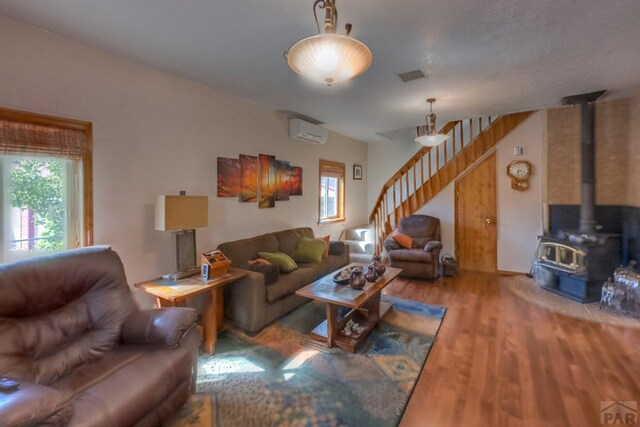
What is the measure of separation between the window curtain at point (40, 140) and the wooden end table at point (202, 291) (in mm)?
1184

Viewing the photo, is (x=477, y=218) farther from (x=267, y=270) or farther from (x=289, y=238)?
(x=267, y=270)

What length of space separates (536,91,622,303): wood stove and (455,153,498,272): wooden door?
885 millimetres

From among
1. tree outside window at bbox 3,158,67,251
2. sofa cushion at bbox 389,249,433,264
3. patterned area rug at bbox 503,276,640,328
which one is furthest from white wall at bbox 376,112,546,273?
tree outside window at bbox 3,158,67,251

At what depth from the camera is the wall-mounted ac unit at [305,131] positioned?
439 centimetres

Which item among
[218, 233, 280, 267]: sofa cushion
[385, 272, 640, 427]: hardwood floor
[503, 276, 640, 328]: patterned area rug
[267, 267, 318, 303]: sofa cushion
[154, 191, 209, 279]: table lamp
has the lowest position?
[385, 272, 640, 427]: hardwood floor

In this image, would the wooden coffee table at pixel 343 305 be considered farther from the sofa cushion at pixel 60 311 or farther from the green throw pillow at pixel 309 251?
the sofa cushion at pixel 60 311

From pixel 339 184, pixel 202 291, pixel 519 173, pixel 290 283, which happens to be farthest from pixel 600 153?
pixel 202 291

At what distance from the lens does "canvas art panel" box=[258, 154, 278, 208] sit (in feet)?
13.2

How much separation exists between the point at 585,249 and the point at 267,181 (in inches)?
166

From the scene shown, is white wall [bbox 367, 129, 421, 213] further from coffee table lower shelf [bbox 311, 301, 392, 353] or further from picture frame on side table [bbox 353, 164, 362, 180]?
coffee table lower shelf [bbox 311, 301, 392, 353]

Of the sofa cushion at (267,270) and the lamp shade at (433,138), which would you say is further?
the lamp shade at (433,138)

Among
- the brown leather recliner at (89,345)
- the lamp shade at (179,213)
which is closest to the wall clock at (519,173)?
the lamp shade at (179,213)

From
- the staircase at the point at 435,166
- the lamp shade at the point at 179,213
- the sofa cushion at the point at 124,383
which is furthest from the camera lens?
the staircase at the point at 435,166

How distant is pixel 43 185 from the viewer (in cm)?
222
